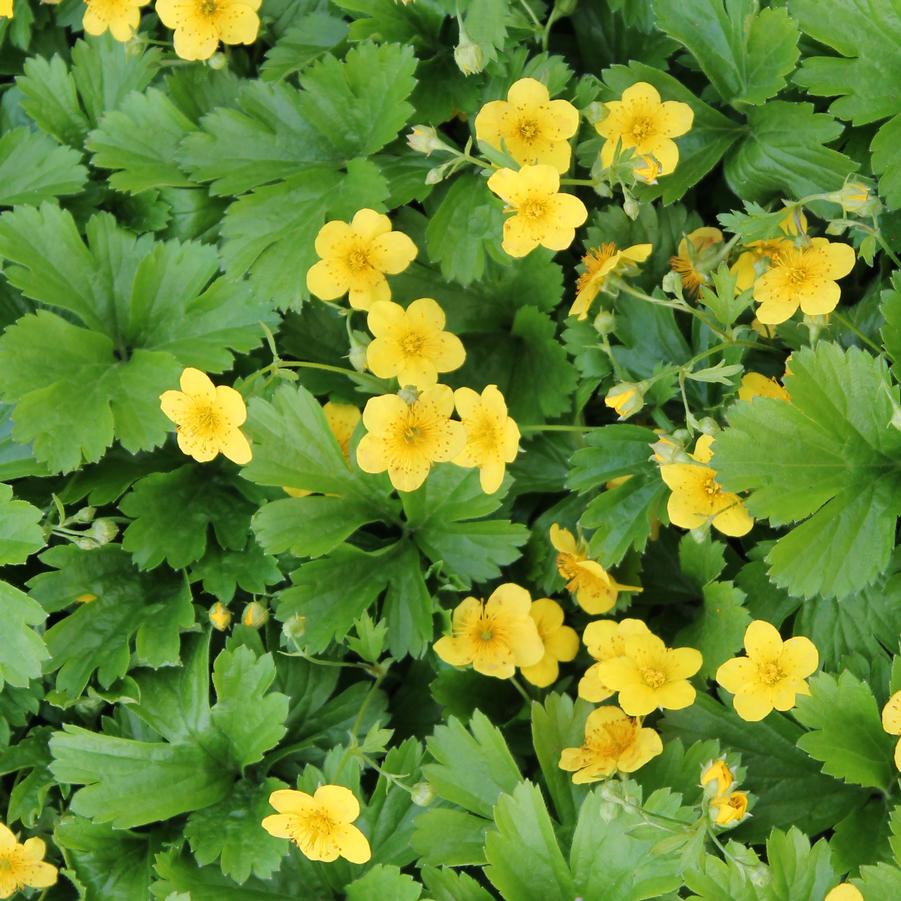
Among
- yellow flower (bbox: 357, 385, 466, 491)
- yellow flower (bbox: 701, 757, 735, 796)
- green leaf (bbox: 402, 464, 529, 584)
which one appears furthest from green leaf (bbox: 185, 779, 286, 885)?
yellow flower (bbox: 701, 757, 735, 796)

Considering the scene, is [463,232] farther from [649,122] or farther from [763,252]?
[763,252]

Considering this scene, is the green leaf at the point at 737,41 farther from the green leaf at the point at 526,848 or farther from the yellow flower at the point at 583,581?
the green leaf at the point at 526,848

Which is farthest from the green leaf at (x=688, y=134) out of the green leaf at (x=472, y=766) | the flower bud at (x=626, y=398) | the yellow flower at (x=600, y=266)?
the green leaf at (x=472, y=766)

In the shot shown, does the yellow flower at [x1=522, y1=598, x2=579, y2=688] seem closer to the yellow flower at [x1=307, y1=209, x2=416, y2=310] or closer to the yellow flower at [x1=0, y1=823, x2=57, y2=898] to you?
the yellow flower at [x1=307, y1=209, x2=416, y2=310]

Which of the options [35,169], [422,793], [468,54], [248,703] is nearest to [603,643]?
[422,793]

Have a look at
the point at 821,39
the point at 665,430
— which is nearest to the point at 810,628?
the point at 665,430

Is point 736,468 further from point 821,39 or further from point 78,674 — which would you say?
point 78,674
